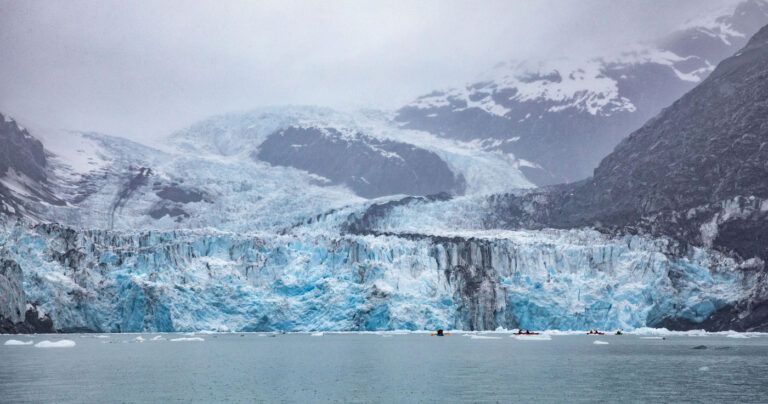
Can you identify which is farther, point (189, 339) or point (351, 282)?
point (351, 282)

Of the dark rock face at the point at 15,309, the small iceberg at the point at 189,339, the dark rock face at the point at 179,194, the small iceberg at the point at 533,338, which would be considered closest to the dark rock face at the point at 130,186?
the dark rock face at the point at 179,194

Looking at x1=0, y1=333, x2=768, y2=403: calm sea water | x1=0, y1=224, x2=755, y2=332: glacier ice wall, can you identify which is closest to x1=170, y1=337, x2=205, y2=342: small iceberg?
x1=0, y1=224, x2=755, y2=332: glacier ice wall

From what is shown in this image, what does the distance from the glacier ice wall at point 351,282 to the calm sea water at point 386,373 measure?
22.8 metres

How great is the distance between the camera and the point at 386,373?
48875 millimetres

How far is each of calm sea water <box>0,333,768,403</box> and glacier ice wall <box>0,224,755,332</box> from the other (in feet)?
74.9

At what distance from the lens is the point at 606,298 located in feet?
315

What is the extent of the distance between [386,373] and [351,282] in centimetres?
5179

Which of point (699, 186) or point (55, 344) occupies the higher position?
point (699, 186)

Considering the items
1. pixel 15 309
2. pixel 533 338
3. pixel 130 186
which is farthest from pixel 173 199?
pixel 533 338

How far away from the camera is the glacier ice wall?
94875 mm

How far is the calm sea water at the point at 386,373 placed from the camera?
124 feet

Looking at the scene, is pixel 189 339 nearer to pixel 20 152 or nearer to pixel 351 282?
pixel 351 282

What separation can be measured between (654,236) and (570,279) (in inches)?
563

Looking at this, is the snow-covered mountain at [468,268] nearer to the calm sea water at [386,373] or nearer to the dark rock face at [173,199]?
the calm sea water at [386,373]
